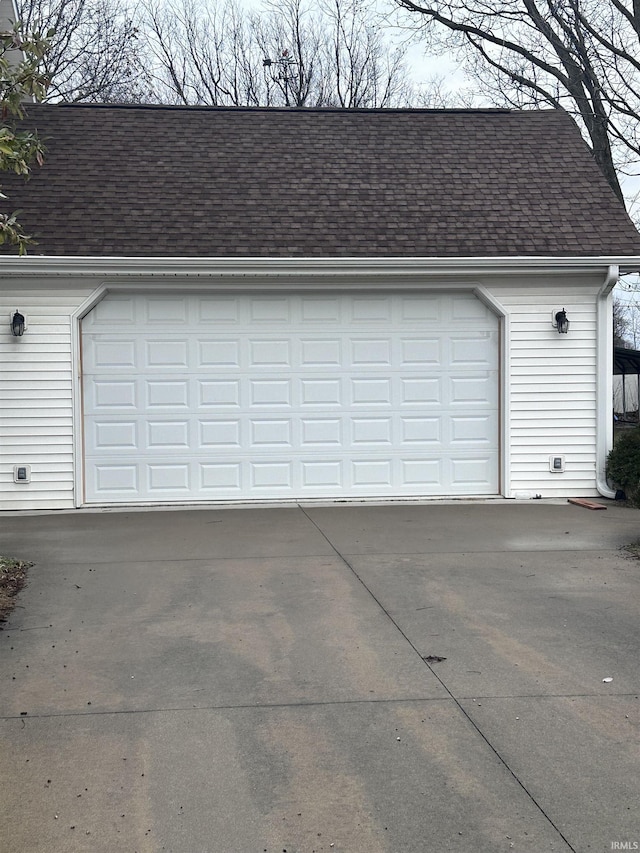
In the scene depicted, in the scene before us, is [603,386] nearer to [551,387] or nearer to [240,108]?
[551,387]

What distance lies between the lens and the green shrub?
10.3 meters

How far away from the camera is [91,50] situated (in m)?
22.8

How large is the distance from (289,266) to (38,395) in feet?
10.9

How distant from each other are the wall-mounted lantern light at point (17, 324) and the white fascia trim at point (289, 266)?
48 cm

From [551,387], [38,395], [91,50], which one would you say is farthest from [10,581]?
[91,50]

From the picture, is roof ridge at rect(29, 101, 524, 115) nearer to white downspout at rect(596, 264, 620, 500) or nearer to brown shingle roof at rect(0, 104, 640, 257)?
brown shingle roof at rect(0, 104, 640, 257)

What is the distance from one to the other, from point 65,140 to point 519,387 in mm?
6786

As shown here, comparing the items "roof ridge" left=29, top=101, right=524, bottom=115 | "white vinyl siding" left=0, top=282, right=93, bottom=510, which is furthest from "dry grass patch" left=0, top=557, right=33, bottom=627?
"roof ridge" left=29, top=101, right=524, bottom=115

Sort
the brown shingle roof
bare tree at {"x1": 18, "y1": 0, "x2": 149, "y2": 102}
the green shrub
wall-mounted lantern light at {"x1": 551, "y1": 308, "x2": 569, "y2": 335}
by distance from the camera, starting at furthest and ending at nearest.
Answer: bare tree at {"x1": 18, "y1": 0, "x2": 149, "y2": 102} → wall-mounted lantern light at {"x1": 551, "y1": 308, "x2": 569, "y2": 335} → the brown shingle roof → the green shrub

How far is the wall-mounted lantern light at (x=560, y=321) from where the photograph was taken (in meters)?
10.8

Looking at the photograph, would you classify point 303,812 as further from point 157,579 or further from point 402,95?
point 402,95

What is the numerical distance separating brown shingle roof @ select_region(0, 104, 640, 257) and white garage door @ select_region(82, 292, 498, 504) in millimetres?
716

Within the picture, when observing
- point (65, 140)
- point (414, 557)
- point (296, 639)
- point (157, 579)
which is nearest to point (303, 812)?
point (296, 639)

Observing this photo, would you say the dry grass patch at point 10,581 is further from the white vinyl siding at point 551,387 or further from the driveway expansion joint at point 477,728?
the white vinyl siding at point 551,387
